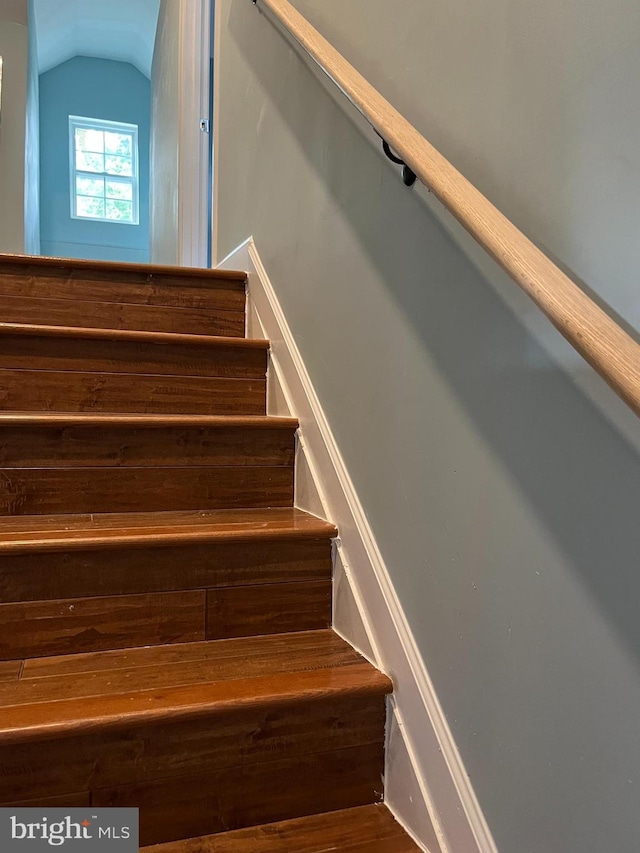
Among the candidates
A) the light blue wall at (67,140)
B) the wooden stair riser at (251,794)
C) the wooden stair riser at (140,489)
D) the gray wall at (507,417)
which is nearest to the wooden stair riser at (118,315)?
the wooden stair riser at (140,489)

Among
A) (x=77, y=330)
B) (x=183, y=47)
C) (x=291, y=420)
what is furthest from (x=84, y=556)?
(x=183, y=47)

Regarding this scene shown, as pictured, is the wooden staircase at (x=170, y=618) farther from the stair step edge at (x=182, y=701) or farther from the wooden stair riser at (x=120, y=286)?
the wooden stair riser at (x=120, y=286)

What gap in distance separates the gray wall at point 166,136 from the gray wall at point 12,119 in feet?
2.83

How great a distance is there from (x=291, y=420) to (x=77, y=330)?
1.85ft

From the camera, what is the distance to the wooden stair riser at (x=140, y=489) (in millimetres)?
1264

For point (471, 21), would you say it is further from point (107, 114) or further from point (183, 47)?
point (107, 114)

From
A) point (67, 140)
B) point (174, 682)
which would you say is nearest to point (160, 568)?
point (174, 682)

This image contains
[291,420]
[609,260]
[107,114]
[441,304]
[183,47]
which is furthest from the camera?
[107,114]

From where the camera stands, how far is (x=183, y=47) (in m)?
3.15

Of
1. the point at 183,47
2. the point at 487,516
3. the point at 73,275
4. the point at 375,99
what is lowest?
the point at 487,516

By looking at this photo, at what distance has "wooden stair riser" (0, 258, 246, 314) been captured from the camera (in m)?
1.71

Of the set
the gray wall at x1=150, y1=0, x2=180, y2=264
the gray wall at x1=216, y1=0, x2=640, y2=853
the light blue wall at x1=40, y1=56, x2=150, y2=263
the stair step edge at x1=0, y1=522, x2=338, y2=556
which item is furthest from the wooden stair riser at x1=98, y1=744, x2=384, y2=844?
the light blue wall at x1=40, y1=56, x2=150, y2=263

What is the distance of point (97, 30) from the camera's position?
5441mm

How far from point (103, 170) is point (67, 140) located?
0.39 meters
